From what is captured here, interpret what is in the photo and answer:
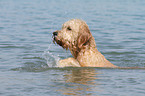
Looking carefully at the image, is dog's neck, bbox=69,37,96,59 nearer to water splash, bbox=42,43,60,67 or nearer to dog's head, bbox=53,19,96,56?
dog's head, bbox=53,19,96,56

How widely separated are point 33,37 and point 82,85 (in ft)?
30.7

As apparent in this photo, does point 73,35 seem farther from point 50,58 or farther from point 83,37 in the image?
point 50,58

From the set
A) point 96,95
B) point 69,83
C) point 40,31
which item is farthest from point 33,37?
point 96,95

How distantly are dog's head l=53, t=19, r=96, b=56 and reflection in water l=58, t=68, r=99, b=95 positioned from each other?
24.0 inches

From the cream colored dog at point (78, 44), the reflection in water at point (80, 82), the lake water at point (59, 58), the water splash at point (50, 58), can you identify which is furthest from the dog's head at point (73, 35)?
the water splash at point (50, 58)

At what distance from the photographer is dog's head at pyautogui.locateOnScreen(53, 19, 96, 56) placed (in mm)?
9914

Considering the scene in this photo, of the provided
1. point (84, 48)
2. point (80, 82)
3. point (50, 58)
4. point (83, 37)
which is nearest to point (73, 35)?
point (83, 37)

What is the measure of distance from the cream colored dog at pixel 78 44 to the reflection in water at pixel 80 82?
230 mm

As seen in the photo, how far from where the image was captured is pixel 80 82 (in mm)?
9258

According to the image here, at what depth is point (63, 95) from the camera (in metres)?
8.04

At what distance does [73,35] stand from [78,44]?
286mm

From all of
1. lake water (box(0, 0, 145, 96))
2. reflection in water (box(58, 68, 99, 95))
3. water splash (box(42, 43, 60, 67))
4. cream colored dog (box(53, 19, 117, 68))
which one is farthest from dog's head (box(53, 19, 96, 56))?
water splash (box(42, 43, 60, 67))

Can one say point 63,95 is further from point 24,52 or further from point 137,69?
point 24,52

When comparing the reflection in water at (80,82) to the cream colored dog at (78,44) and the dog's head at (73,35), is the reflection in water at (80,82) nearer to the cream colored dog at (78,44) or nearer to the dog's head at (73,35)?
the cream colored dog at (78,44)
